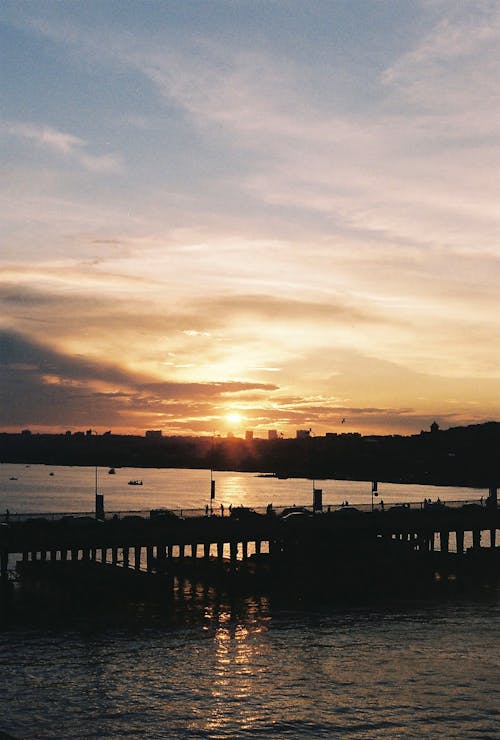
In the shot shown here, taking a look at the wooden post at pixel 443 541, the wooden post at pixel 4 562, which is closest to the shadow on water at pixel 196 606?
the wooden post at pixel 4 562

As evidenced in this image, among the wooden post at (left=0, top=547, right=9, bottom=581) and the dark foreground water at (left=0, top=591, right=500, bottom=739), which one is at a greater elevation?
the wooden post at (left=0, top=547, right=9, bottom=581)

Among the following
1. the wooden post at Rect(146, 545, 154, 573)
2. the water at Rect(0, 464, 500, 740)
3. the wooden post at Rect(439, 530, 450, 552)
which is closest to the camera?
the water at Rect(0, 464, 500, 740)

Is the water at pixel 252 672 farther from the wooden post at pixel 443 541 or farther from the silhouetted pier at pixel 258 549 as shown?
the wooden post at pixel 443 541

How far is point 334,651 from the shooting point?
59.5m

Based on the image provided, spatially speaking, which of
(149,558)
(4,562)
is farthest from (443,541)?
(4,562)

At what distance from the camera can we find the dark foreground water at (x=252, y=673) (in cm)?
4528

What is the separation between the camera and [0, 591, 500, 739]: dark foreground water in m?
45.3

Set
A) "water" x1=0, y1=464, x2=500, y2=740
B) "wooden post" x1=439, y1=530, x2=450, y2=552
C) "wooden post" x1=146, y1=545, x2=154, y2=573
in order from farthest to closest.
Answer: "wooden post" x1=439, y1=530, x2=450, y2=552, "wooden post" x1=146, y1=545, x2=154, y2=573, "water" x1=0, y1=464, x2=500, y2=740

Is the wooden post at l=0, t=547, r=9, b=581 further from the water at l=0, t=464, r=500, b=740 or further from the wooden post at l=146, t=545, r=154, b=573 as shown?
the wooden post at l=146, t=545, r=154, b=573

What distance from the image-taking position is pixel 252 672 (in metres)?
54.5

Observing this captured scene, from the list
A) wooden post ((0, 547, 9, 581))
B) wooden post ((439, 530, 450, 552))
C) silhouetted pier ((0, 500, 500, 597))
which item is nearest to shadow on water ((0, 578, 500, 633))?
wooden post ((0, 547, 9, 581))

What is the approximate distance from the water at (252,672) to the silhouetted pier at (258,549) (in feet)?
31.1

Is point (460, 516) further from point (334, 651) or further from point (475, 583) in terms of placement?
point (334, 651)

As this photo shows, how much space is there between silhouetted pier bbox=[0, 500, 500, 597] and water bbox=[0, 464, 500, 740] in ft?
31.1
